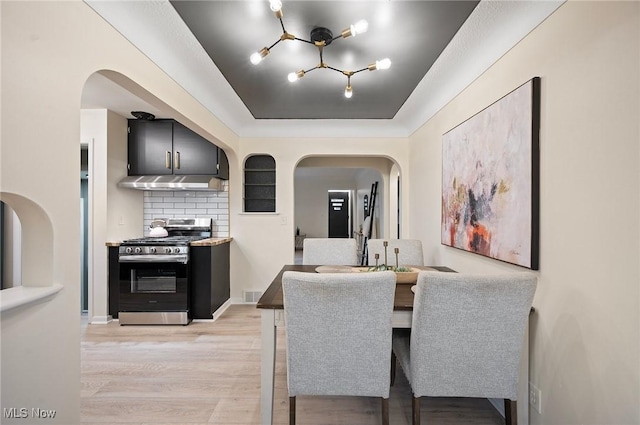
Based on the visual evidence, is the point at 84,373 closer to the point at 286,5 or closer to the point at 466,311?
the point at 466,311

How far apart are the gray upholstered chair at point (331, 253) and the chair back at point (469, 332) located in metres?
1.41

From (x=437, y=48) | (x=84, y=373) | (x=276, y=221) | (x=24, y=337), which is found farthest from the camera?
(x=276, y=221)

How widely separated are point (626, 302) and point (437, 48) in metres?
1.77

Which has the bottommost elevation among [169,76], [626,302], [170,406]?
[170,406]

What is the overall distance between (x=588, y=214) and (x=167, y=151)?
3.93 metres

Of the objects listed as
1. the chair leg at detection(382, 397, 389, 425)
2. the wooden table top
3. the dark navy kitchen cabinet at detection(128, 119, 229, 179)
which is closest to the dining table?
the wooden table top

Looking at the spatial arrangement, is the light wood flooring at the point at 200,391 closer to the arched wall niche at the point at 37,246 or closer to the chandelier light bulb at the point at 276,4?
the arched wall niche at the point at 37,246

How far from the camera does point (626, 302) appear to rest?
3.57 ft

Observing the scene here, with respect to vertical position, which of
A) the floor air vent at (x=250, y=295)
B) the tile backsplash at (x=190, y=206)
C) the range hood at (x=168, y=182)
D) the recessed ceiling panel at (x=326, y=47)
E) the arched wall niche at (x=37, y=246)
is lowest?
the floor air vent at (x=250, y=295)

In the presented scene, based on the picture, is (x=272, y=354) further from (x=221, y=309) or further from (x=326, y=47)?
(x=221, y=309)

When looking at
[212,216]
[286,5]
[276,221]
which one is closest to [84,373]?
[212,216]

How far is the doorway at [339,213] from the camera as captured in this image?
1060 cm

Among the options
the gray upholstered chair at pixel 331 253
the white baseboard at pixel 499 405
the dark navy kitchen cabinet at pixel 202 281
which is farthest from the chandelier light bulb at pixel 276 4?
the dark navy kitchen cabinet at pixel 202 281

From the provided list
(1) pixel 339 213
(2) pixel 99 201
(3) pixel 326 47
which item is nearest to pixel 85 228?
(2) pixel 99 201
